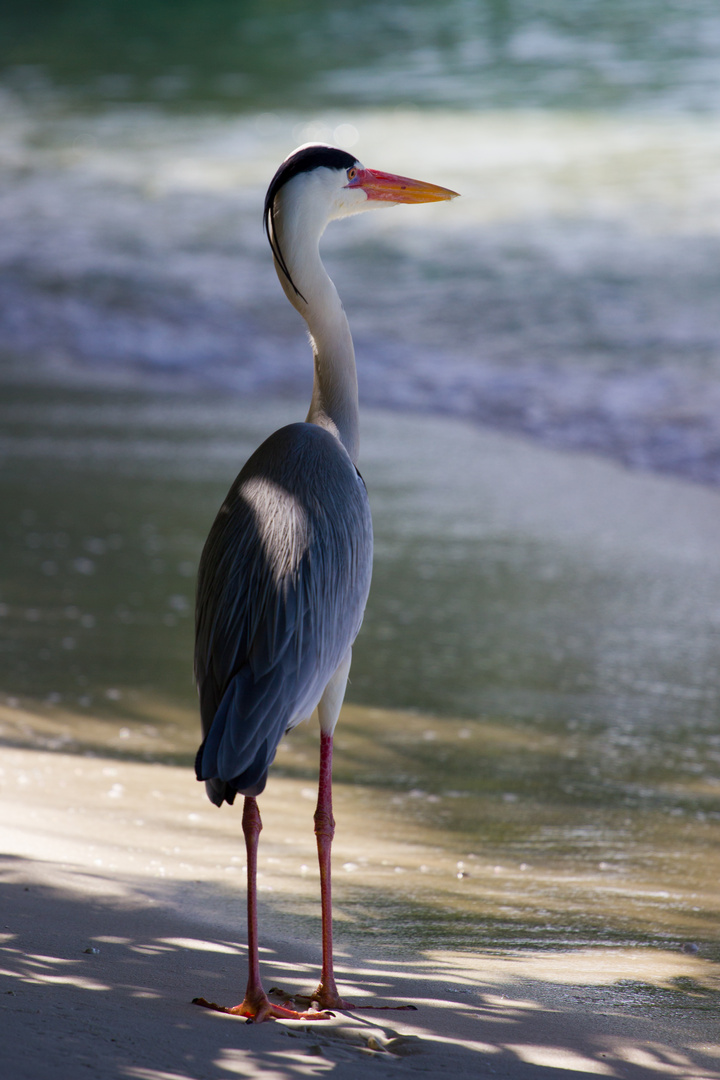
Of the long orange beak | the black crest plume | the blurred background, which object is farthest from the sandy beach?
the long orange beak

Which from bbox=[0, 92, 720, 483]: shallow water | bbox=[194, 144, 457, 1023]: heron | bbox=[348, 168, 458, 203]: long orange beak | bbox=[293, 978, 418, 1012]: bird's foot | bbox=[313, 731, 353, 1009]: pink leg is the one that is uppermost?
bbox=[0, 92, 720, 483]: shallow water

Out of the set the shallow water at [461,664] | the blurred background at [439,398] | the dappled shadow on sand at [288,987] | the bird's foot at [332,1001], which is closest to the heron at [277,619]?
the bird's foot at [332,1001]

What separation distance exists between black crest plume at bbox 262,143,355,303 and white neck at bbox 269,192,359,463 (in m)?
0.02

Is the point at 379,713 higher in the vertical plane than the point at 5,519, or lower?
lower

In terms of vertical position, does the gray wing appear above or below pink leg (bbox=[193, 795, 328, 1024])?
above

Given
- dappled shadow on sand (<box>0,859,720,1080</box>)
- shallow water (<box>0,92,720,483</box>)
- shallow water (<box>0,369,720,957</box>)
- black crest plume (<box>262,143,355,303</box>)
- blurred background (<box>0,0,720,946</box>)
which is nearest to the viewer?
dappled shadow on sand (<box>0,859,720,1080</box>)

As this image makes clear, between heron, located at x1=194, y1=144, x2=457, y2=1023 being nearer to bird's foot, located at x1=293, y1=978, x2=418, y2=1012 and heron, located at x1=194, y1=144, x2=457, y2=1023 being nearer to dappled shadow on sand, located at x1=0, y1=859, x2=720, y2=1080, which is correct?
bird's foot, located at x1=293, y1=978, x2=418, y2=1012

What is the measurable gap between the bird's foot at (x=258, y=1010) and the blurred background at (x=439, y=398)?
997 mm

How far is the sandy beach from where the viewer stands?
2242mm

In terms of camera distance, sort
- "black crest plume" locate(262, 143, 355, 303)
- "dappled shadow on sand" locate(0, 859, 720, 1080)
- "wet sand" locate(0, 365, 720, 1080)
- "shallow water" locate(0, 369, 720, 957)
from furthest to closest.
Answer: "shallow water" locate(0, 369, 720, 957) → "black crest plume" locate(262, 143, 355, 303) → "wet sand" locate(0, 365, 720, 1080) → "dappled shadow on sand" locate(0, 859, 720, 1080)

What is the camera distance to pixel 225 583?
2803 millimetres

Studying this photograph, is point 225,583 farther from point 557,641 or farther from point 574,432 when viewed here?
point 574,432

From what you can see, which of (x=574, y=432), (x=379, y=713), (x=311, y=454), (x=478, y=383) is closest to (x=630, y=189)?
(x=478, y=383)

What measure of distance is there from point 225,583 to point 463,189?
14.2m
